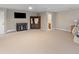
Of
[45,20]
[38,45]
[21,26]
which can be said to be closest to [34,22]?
[45,20]

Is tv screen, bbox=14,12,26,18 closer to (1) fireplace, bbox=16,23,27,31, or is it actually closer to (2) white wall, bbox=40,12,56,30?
(1) fireplace, bbox=16,23,27,31

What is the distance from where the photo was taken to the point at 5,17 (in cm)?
929

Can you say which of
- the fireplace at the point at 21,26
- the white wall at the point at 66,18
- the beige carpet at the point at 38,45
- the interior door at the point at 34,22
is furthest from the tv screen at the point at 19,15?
the beige carpet at the point at 38,45

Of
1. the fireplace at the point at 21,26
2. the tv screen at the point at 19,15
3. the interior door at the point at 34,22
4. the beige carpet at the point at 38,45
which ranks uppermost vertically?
the tv screen at the point at 19,15

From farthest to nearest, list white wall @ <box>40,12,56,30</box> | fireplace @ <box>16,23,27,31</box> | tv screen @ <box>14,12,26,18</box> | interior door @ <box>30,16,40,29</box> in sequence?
interior door @ <box>30,16,40,29</box>, white wall @ <box>40,12,56,30</box>, fireplace @ <box>16,23,27,31</box>, tv screen @ <box>14,12,26,18</box>

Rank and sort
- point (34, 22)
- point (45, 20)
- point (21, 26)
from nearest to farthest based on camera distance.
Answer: point (21, 26)
point (45, 20)
point (34, 22)

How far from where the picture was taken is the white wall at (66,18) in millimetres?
10172

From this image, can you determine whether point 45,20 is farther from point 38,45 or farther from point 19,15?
point 38,45

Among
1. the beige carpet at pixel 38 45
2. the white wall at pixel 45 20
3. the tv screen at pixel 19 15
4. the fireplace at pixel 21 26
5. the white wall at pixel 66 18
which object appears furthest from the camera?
the white wall at pixel 45 20

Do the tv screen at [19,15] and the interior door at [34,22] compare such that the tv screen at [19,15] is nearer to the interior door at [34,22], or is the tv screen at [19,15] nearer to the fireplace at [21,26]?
the fireplace at [21,26]

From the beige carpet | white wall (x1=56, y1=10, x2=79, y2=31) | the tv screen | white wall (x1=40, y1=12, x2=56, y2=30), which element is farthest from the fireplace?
the beige carpet

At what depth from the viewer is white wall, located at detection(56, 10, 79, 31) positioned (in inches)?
400

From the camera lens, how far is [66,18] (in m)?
11.5

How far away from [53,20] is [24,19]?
330 cm
